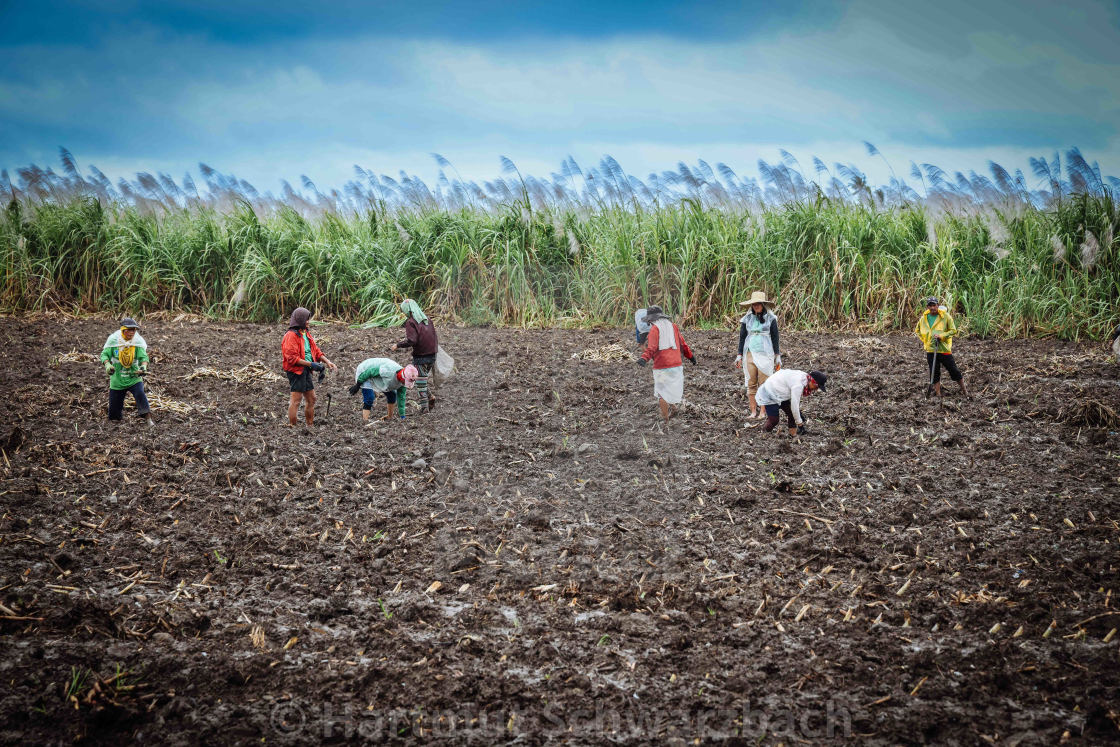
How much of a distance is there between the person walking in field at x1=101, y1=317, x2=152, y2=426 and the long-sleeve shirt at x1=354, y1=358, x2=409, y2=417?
1824 millimetres

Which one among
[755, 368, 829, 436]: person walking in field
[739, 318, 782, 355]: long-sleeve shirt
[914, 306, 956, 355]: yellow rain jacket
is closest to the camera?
[755, 368, 829, 436]: person walking in field

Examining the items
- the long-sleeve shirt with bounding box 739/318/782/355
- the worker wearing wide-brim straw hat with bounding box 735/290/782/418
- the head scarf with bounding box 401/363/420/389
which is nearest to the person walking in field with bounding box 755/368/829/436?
the worker wearing wide-brim straw hat with bounding box 735/290/782/418

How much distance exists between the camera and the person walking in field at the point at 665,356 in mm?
7086

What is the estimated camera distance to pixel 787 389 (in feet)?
21.5

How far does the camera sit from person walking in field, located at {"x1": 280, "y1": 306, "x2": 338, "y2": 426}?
6883mm

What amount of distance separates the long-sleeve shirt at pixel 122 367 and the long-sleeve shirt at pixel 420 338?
7.27 ft

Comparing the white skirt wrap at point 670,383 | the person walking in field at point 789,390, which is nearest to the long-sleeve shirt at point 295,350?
the white skirt wrap at point 670,383

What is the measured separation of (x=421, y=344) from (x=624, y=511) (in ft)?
10.8

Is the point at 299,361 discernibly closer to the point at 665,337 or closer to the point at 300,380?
the point at 300,380

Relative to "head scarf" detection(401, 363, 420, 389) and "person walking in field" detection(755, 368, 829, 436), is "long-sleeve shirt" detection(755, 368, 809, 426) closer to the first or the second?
"person walking in field" detection(755, 368, 829, 436)

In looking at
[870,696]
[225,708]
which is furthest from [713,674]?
[225,708]

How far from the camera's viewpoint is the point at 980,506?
510 cm

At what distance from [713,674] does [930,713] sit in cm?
80

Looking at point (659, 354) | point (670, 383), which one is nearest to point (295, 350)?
point (659, 354)
